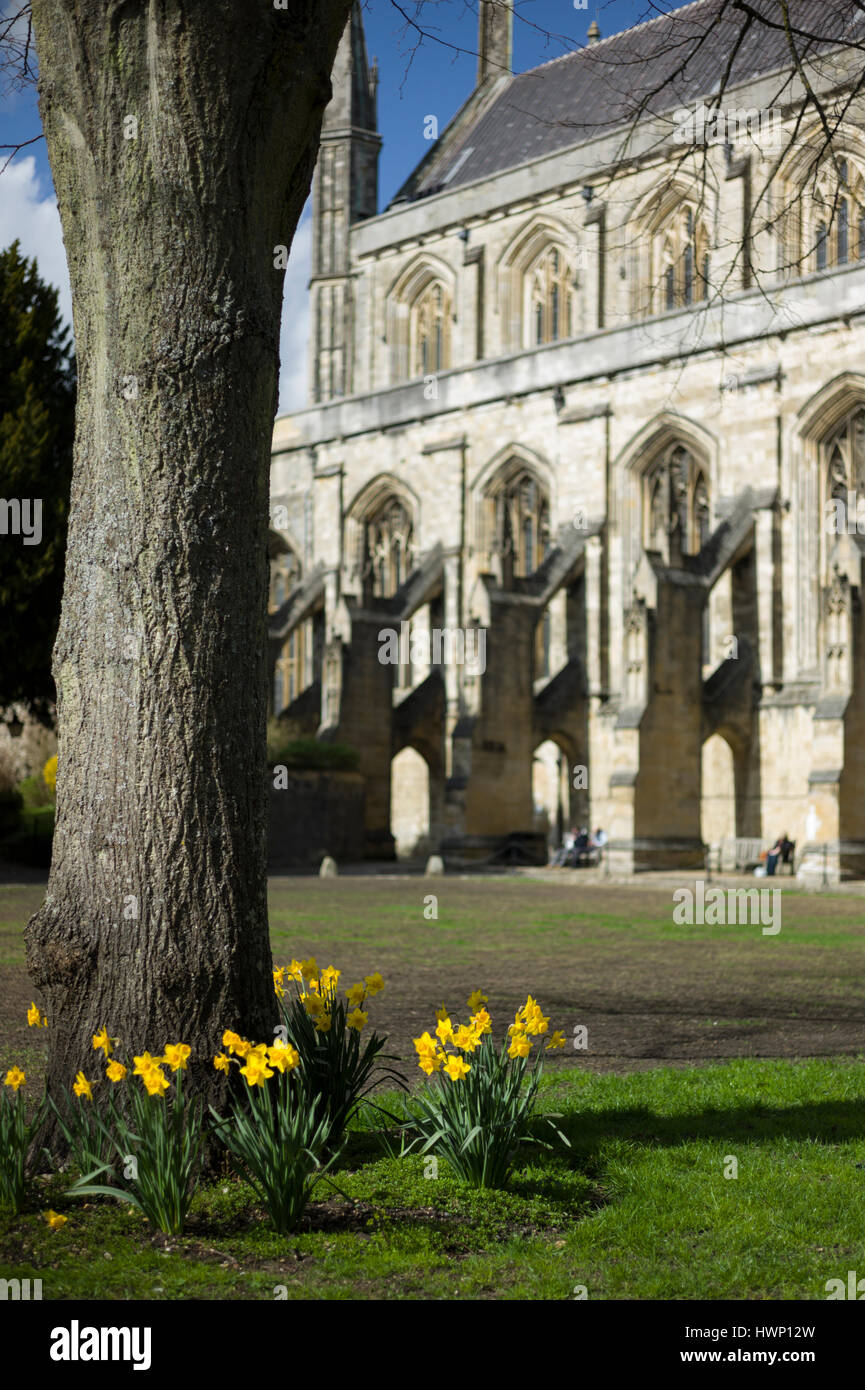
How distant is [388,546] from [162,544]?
107 feet

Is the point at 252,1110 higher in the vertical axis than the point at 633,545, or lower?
lower

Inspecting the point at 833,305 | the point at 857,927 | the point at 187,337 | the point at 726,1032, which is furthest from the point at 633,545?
the point at 187,337

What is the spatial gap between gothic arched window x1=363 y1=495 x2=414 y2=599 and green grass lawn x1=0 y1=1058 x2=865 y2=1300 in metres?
31.5

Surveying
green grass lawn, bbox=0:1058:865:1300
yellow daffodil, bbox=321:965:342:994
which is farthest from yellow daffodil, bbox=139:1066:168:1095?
yellow daffodil, bbox=321:965:342:994

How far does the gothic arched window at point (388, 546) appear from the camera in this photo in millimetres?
37062

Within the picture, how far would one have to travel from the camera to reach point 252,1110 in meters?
4.70

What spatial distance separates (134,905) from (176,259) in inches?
86.1

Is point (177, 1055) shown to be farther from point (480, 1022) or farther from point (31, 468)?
point (31, 468)

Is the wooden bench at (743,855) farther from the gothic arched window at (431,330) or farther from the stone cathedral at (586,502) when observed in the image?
the gothic arched window at (431,330)

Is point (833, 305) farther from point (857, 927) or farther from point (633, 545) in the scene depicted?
point (857, 927)

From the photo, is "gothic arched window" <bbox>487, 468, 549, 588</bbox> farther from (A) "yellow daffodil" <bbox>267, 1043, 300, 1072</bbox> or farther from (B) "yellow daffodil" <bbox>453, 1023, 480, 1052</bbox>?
(A) "yellow daffodil" <bbox>267, 1043, 300, 1072</bbox>

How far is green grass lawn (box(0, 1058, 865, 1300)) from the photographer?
4.12m
